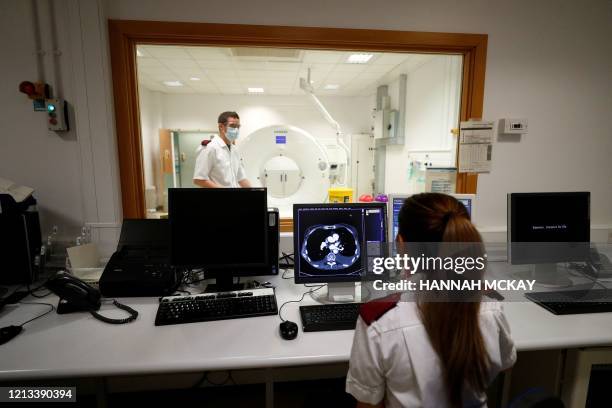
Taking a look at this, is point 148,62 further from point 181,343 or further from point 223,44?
point 181,343

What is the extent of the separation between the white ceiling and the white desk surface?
2.78 meters

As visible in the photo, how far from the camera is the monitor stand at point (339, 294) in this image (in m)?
1.38

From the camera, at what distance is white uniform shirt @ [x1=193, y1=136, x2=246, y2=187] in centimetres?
256

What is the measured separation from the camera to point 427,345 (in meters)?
0.71

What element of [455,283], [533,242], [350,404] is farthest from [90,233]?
[533,242]

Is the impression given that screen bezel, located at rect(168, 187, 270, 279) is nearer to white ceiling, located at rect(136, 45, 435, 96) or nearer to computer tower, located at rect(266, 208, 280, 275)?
computer tower, located at rect(266, 208, 280, 275)

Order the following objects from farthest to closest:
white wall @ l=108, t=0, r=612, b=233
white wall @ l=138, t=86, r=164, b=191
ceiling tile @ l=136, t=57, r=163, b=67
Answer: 1. white wall @ l=138, t=86, r=164, b=191
2. ceiling tile @ l=136, t=57, r=163, b=67
3. white wall @ l=108, t=0, r=612, b=233

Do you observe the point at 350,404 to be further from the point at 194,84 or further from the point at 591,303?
the point at 194,84

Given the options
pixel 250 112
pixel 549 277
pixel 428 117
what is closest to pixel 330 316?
pixel 549 277

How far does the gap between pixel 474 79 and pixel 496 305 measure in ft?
5.04

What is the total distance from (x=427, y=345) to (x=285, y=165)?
7.24ft

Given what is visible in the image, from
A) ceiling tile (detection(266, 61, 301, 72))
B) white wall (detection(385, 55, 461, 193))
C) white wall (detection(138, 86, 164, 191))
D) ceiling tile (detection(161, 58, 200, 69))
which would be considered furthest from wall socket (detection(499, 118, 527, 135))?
white wall (detection(138, 86, 164, 191))

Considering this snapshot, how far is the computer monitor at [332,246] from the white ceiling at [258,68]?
2319mm

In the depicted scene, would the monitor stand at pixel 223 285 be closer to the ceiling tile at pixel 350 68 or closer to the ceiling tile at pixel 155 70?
the ceiling tile at pixel 350 68
